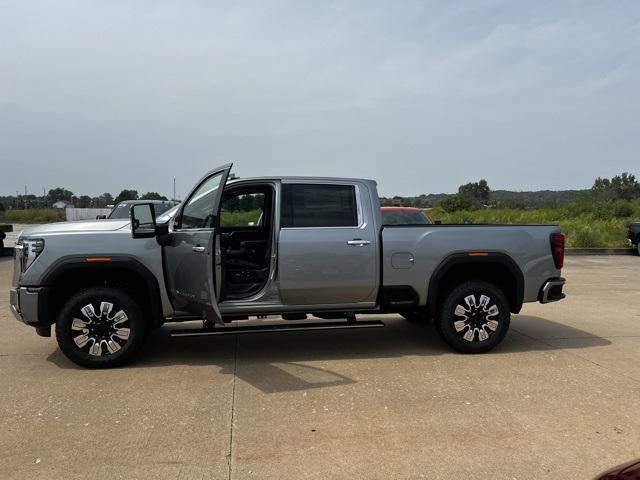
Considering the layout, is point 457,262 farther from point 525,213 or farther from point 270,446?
point 525,213

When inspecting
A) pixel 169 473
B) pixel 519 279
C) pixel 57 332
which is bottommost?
pixel 169 473

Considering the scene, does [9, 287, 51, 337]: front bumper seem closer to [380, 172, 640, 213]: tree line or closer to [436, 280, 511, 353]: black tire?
[436, 280, 511, 353]: black tire

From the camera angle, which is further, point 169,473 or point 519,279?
point 519,279

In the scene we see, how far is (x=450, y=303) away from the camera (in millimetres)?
5590

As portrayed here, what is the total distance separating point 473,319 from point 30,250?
4.51m

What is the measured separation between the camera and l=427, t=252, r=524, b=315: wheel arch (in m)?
5.59

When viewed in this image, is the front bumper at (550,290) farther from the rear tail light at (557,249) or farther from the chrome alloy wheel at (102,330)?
the chrome alloy wheel at (102,330)

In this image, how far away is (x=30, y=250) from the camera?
5.03m

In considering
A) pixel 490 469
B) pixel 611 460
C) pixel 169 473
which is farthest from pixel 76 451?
pixel 611 460

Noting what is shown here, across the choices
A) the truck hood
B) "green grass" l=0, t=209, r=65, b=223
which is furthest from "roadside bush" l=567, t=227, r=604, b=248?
"green grass" l=0, t=209, r=65, b=223

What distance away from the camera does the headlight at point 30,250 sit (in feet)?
16.4

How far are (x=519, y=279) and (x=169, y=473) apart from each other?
4111mm

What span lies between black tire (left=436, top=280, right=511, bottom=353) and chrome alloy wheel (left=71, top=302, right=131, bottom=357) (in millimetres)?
3250

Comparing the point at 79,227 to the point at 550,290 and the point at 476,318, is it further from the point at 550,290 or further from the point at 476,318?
the point at 550,290
